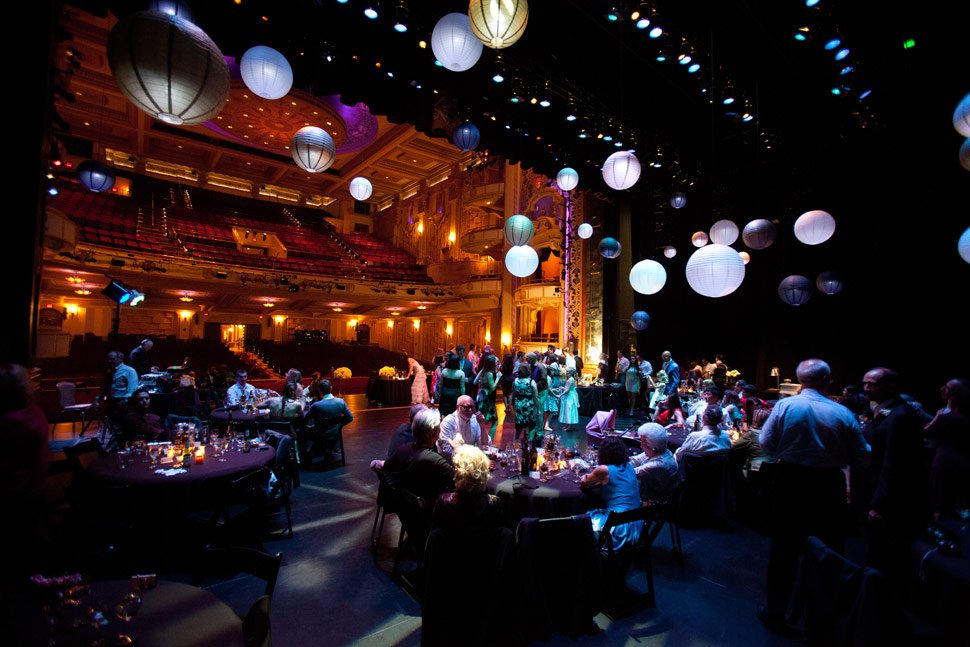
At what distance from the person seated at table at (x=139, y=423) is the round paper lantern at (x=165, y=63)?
303 centimetres

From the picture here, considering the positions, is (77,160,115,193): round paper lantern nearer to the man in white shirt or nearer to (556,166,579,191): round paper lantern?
the man in white shirt

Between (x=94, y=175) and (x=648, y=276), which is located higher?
(x=94, y=175)

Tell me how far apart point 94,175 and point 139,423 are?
184 inches

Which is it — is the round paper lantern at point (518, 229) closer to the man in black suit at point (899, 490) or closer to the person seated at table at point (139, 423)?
the man in black suit at point (899, 490)

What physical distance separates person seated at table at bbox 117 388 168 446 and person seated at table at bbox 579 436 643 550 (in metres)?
4.03

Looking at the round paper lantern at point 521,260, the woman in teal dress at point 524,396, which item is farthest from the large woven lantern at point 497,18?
the woman in teal dress at point 524,396

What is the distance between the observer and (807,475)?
→ 2516 millimetres

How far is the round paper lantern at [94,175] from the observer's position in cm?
633

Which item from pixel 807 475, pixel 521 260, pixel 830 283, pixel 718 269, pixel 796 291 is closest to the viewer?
pixel 807 475

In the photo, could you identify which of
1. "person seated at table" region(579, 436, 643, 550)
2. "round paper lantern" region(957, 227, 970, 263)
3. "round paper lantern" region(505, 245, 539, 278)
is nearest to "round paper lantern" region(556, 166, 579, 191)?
"round paper lantern" region(505, 245, 539, 278)

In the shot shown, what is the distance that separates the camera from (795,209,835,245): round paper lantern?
18.3ft

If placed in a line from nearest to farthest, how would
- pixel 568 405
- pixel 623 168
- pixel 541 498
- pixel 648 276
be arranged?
1. pixel 541 498
2. pixel 623 168
3. pixel 648 276
4. pixel 568 405

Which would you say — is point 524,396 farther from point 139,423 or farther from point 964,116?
point 964,116

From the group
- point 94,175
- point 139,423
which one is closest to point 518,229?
point 139,423
